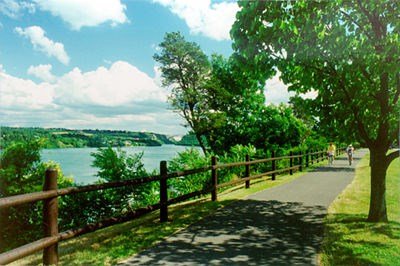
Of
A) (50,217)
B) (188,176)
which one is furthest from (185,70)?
(50,217)

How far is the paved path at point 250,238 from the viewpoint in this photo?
5945 millimetres

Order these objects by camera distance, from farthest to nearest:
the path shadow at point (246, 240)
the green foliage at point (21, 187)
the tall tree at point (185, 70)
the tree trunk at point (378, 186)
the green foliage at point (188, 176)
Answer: the tall tree at point (185, 70) → the green foliage at point (188, 176) → the green foliage at point (21, 187) → the tree trunk at point (378, 186) → the path shadow at point (246, 240)

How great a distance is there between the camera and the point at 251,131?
99.4 feet

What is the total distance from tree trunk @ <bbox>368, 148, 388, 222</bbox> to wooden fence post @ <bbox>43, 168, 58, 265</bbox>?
22.9 feet

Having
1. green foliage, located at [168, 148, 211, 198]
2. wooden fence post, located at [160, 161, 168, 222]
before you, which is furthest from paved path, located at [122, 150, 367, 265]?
green foliage, located at [168, 148, 211, 198]

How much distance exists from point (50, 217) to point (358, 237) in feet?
19.0

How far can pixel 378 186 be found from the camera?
8.66m

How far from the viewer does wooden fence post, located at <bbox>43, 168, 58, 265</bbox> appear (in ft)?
17.9

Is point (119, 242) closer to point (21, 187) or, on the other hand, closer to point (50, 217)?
point (50, 217)

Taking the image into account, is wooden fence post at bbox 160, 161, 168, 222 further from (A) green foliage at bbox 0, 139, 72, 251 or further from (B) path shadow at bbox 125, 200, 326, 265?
(A) green foliage at bbox 0, 139, 72, 251

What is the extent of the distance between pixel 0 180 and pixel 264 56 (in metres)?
10.2

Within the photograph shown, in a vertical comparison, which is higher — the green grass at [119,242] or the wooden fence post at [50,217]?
the wooden fence post at [50,217]

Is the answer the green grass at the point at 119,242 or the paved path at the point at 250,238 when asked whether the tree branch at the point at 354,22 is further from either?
the green grass at the point at 119,242

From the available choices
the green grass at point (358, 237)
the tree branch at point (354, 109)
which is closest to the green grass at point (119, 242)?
the green grass at point (358, 237)
